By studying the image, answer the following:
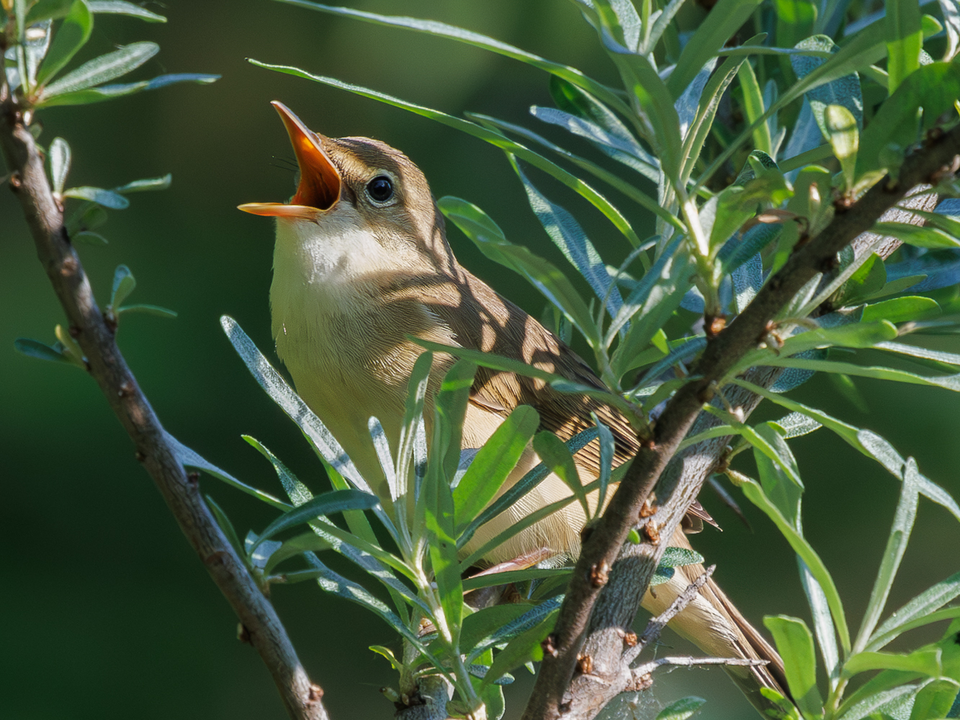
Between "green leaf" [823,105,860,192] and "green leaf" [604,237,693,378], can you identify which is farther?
"green leaf" [604,237,693,378]

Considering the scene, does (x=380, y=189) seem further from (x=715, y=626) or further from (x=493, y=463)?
(x=493, y=463)

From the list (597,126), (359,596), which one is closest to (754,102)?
(597,126)

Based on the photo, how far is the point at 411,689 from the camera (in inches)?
68.2

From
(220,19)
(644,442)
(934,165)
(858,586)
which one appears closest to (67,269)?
(644,442)

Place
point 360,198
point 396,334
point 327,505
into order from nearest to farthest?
point 327,505 → point 396,334 → point 360,198

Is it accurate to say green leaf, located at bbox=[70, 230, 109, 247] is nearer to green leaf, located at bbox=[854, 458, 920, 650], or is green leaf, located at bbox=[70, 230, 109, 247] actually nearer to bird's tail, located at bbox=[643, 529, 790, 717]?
green leaf, located at bbox=[854, 458, 920, 650]

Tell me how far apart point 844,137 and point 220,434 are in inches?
141

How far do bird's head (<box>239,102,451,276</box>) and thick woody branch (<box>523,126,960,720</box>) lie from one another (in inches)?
69.7

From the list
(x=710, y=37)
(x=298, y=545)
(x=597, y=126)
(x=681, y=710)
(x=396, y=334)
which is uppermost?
(x=710, y=37)

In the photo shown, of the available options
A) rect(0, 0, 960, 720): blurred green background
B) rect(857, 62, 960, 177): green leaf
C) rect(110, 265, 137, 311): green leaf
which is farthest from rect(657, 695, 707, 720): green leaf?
rect(0, 0, 960, 720): blurred green background

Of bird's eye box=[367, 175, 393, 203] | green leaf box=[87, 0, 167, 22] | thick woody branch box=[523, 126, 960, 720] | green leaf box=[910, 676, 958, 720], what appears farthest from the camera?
bird's eye box=[367, 175, 393, 203]

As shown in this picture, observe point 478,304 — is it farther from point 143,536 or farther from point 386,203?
point 143,536

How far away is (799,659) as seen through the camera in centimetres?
122

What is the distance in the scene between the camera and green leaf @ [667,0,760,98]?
105 centimetres
